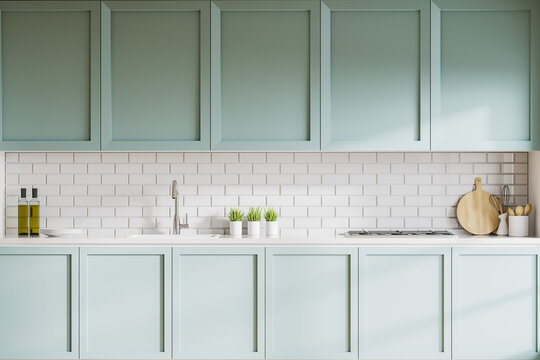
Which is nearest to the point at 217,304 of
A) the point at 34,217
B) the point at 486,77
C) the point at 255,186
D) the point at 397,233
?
the point at 255,186

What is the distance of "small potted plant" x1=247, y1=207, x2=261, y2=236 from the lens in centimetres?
346

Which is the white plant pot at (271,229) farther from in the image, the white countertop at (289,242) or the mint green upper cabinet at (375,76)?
the mint green upper cabinet at (375,76)

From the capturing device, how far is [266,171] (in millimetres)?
3646

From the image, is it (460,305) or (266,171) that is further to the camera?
(266,171)

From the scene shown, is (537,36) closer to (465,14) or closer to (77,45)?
(465,14)

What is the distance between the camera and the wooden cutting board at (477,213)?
355 centimetres

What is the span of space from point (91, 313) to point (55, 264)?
1.19ft

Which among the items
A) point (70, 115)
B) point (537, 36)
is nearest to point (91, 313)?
point (70, 115)

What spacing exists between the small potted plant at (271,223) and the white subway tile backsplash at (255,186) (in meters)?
0.16

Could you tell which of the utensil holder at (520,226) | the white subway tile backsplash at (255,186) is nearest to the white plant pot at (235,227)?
the white subway tile backsplash at (255,186)

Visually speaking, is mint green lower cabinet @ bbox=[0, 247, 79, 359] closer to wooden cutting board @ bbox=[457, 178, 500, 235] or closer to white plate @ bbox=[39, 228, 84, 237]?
white plate @ bbox=[39, 228, 84, 237]

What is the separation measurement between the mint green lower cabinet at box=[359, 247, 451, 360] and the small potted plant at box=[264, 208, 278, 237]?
61cm

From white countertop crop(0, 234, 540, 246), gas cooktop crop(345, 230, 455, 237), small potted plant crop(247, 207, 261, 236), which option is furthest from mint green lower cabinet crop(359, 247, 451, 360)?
small potted plant crop(247, 207, 261, 236)

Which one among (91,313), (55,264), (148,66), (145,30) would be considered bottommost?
(91,313)
